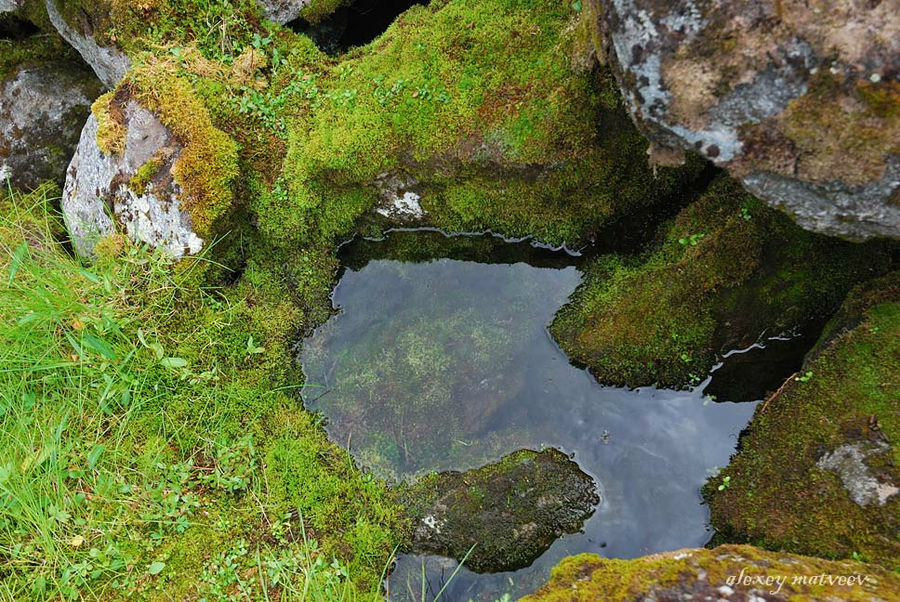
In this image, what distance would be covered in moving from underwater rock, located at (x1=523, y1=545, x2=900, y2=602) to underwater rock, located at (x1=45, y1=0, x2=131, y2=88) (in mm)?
5304

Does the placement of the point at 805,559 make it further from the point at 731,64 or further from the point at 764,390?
the point at 731,64

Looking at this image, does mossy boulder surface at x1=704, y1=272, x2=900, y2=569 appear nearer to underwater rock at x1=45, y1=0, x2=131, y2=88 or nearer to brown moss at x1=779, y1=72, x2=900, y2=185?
brown moss at x1=779, y1=72, x2=900, y2=185

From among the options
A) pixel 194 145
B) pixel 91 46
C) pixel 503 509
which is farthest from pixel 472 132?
pixel 91 46

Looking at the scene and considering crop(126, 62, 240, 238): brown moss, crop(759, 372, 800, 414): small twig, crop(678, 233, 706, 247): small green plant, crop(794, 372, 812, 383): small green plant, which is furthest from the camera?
crop(126, 62, 240, 238): brown moss

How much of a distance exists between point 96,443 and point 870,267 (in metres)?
5.72

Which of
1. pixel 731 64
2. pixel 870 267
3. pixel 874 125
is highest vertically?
pixel 731 64

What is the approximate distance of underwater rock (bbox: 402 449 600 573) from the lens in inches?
155

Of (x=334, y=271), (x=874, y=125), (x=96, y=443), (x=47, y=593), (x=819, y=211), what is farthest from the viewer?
(x=334, y=271)

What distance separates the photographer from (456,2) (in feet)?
14.6

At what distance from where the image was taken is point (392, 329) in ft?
15.5

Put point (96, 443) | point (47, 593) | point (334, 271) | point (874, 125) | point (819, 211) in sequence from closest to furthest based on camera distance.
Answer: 1. point (874, 125)
2. point (819, 211)
3. point (47, 593)
4. point (96, 443)
5. point (334, 271)

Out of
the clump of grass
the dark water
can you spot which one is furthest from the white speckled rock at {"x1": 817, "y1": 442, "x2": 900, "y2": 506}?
the clump of grass

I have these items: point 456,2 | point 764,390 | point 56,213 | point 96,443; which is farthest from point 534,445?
point 56,213

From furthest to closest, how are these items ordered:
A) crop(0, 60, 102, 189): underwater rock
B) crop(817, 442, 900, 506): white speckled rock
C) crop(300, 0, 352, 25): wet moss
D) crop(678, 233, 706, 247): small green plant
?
crop(0, 60, 102, 189): underwater rock
crop(300, 0, 352, 25): wet moss
crop(678, 233, 706, 247): small green plant
crop(817, 442, 900, 506): white speckled rock
